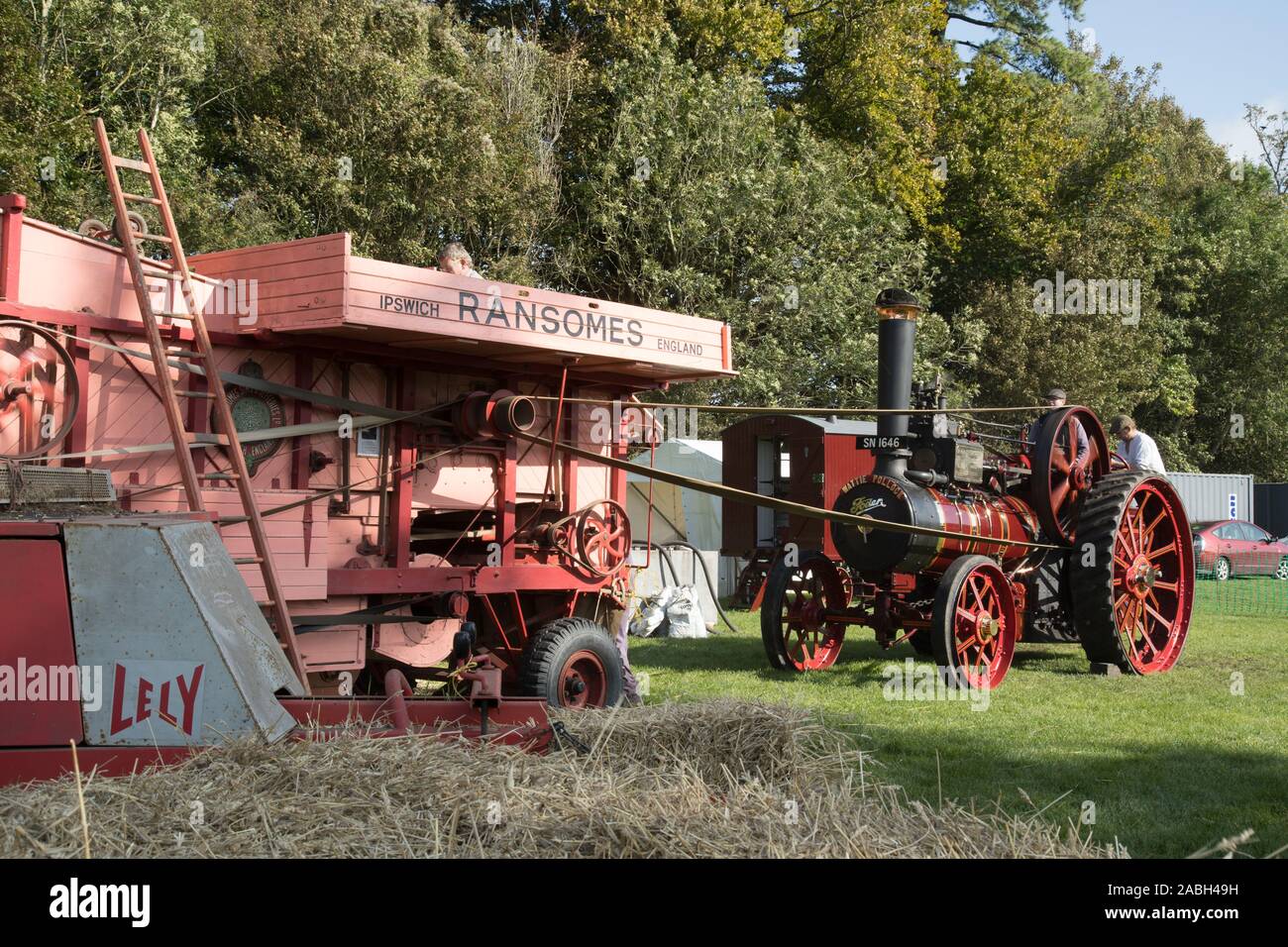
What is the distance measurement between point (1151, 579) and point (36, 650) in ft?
32.3

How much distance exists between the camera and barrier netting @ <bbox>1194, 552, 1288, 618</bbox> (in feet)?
57.5

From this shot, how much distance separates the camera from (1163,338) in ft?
117

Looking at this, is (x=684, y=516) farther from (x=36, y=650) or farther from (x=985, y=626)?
(x=36, y=650)

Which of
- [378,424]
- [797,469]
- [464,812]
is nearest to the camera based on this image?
[464,812]

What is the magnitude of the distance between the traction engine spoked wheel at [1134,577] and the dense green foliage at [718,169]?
39.3 feet

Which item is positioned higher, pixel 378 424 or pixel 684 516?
pixel 378 424

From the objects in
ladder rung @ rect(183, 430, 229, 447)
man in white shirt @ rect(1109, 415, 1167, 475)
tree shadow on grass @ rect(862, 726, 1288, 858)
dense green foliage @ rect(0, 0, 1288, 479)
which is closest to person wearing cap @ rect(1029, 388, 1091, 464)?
man in white shirt @ rect(1109, 415, 1167, 475)

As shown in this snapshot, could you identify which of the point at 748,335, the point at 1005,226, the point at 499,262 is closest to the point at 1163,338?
the point at 1005,226

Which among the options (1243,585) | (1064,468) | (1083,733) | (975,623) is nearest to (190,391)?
(1083,733)

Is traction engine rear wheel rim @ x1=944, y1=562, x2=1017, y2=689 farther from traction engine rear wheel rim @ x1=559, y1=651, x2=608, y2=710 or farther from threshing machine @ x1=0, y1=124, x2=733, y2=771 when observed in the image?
traction engine rear wheel rim @ x1=559, y1=651, x2=608, y2=710

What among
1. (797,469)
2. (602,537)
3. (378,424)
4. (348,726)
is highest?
(797,469)

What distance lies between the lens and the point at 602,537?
7871 millimetres

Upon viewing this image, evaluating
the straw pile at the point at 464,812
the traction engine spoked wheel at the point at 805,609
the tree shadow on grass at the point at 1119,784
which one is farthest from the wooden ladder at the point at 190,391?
the traction engine spoked wheel at the point at 805,609
